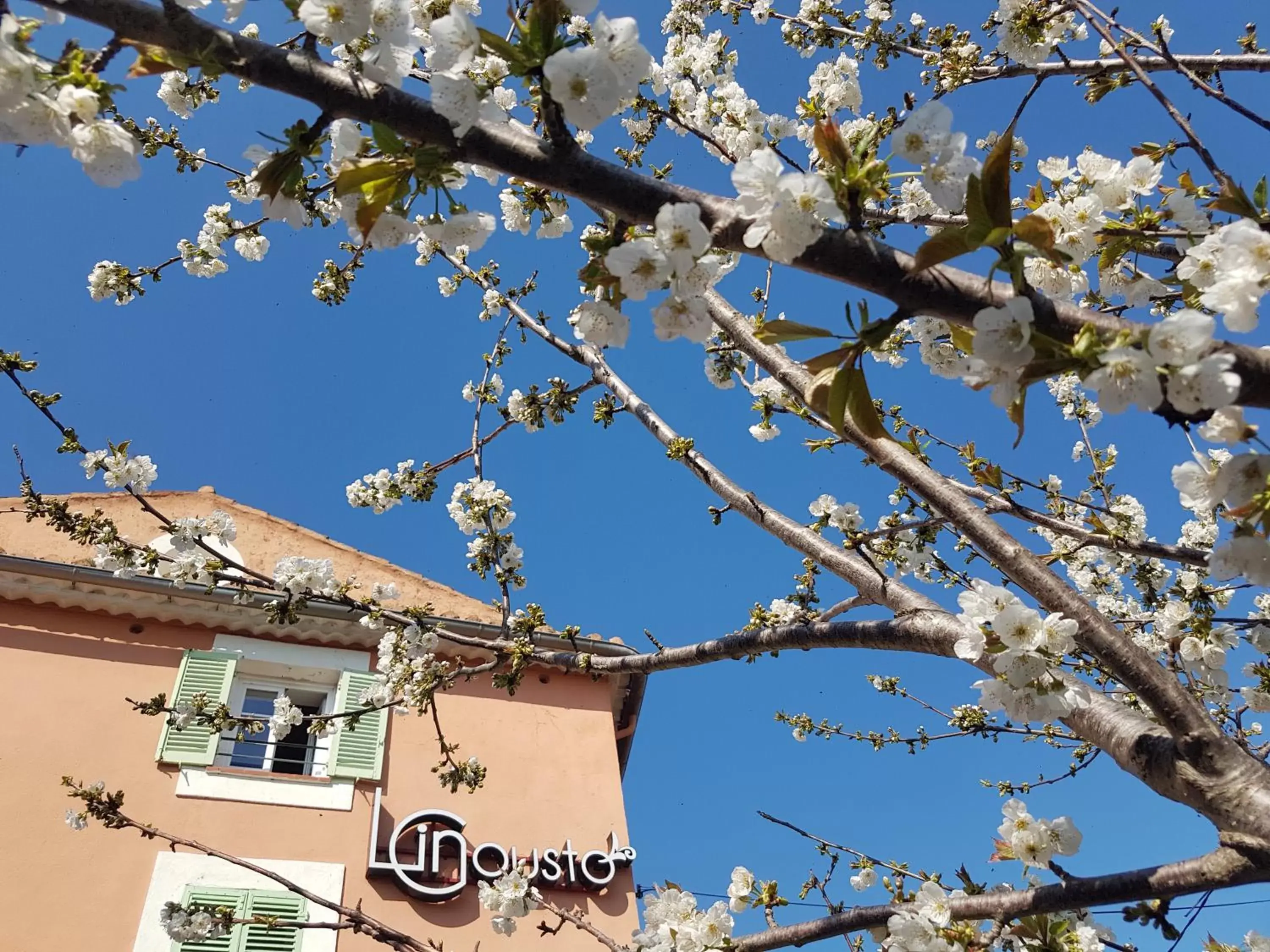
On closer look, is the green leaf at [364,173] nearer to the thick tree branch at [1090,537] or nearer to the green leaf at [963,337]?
the green leaf at [963,337]

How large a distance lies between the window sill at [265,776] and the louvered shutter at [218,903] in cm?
85

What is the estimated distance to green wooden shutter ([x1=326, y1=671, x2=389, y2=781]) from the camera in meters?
7.18

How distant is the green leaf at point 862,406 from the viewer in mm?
1638

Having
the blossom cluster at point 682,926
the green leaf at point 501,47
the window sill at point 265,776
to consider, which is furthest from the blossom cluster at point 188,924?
the green leaf at point 501,47

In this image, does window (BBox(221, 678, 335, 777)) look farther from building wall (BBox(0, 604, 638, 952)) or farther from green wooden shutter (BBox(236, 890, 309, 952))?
green wooden shutter (BBox(236, 890, 309, 952))

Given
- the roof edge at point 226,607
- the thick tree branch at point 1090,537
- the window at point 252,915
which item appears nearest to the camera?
the thick tree branch at point 1090,537

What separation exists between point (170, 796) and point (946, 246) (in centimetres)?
720

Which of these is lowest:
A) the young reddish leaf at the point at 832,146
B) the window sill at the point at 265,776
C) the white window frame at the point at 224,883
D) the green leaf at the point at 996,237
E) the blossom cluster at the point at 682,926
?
the blossom cluster at the point at 682,926

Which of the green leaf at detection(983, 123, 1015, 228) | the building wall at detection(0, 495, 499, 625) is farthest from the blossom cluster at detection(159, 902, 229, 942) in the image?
the building wall at detection(0, 495, 499, 625)

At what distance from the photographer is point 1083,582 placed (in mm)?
5016

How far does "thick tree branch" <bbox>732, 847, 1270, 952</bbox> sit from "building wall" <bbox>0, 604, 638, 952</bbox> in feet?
12.6

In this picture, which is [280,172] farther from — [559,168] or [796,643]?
[796,643]

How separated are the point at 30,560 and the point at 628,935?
5.76 m

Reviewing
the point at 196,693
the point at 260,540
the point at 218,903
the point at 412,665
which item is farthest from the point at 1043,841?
the point at 260,540
